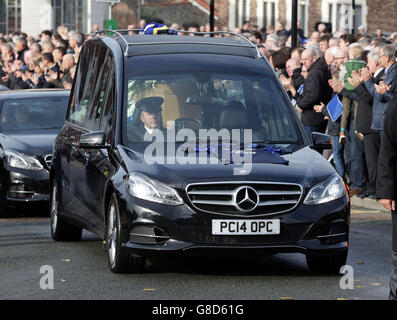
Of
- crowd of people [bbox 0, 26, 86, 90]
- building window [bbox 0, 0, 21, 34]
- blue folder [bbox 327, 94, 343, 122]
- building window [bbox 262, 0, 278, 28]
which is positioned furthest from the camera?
building window [bbox 262, 0, 278, 28]

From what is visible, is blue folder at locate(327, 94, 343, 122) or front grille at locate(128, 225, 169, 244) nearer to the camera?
front grille at locate(128, 225, 169, 244)

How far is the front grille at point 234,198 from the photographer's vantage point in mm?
9891

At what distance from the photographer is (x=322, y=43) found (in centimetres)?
2336

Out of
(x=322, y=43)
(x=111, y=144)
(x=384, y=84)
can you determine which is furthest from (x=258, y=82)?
(x=322, y=43)

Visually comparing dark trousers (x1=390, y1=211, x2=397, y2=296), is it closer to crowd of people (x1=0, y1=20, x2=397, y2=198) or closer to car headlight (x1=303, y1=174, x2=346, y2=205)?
car headlight (x1=303, y1=174, x2=346, y2=205)

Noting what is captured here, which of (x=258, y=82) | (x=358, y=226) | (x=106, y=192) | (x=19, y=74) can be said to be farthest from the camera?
(x=19, y=74)

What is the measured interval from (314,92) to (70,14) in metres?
43.2

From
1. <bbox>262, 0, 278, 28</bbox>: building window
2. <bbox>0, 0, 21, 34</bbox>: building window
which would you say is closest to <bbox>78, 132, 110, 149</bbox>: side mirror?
<bbox>0, 0, 21, 34</bbox>: building window

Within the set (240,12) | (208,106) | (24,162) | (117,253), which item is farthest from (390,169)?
(240,12)

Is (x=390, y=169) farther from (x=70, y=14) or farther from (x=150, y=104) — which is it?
(x=70, y=14)

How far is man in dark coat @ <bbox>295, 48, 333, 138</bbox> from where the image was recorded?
18969 mm
